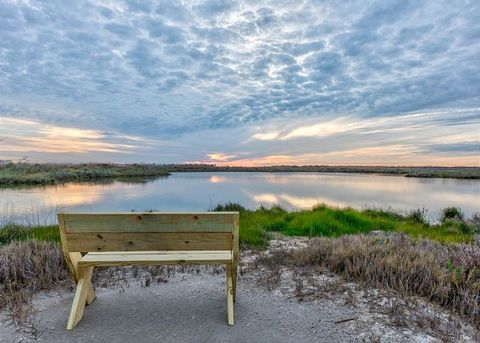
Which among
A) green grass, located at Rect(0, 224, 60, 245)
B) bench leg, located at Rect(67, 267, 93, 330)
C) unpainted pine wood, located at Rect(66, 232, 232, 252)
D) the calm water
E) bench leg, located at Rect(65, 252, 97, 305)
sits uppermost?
unpainted pine wood, located at Rect(66, 232, 232, 252)

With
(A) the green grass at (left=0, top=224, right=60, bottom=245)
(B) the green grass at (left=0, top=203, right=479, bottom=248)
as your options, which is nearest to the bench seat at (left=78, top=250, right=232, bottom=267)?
(B) the green grass at (left=0, top=203, right=479, bottom=248)

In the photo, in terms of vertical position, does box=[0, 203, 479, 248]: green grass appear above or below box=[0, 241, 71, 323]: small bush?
below

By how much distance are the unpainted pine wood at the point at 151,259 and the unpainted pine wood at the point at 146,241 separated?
12cm

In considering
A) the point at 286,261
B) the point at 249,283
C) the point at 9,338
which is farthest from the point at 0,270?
the point at 286,261

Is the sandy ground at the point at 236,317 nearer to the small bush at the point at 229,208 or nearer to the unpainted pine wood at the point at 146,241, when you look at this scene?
the unpainted pine wood at the point at 146,241

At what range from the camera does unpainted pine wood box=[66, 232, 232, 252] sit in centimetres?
320

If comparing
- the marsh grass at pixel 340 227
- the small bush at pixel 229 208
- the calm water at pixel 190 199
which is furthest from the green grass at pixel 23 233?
the small bush at pixel 229 208

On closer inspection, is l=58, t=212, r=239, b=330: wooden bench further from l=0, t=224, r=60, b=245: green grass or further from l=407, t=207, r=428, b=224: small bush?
l=407, t=207, r=428, b=224: small bush

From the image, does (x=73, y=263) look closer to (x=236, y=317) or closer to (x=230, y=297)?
(x=230, y=297)

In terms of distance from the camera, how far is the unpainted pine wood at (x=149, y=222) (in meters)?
3.14

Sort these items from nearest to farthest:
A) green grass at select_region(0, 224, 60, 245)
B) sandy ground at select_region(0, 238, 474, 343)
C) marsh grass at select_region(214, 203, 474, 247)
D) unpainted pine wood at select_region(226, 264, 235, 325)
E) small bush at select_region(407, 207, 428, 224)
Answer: sandy ground at select_region(0, 238, 474, 343) < unpainted pine wood at select_region(226, 264, 235, 325) < green grass at select_region(0, 224, 60, 245) < marsh grass at select_region(214, 203, 474, 247) < small bush at select_region(407, 207, 428, 224)

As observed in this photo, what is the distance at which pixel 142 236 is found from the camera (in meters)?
3.24

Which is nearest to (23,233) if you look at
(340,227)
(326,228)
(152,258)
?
(152,258)

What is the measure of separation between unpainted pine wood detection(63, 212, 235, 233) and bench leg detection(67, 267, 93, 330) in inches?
25.4
